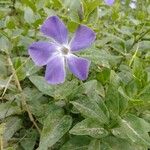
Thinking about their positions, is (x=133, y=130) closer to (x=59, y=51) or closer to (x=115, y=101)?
(x=115, y=101)

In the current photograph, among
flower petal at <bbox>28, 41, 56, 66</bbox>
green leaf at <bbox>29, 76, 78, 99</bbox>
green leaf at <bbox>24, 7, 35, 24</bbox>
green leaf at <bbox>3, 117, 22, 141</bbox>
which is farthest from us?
green leaf at <bbox>24, 7, 35, 24</bbox>

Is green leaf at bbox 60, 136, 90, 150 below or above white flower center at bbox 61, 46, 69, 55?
below

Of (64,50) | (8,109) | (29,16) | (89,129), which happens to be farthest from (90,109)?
(29,16)

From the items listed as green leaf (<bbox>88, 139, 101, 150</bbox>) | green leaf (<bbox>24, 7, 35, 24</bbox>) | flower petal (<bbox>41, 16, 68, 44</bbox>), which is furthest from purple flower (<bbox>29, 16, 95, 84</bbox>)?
green leaf (<bbox>24, 7, 35, 24</bbox>)

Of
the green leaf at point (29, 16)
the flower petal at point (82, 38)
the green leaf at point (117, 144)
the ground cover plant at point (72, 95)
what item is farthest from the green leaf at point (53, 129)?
the green leaf at point (29, 16)

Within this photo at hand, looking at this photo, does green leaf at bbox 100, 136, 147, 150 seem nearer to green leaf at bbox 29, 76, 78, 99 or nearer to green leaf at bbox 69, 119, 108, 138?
green leaf at bbox 69, 119, 108, 138

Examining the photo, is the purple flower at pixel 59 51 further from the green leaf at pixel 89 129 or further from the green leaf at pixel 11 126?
the green leaf at pixel 11 126
